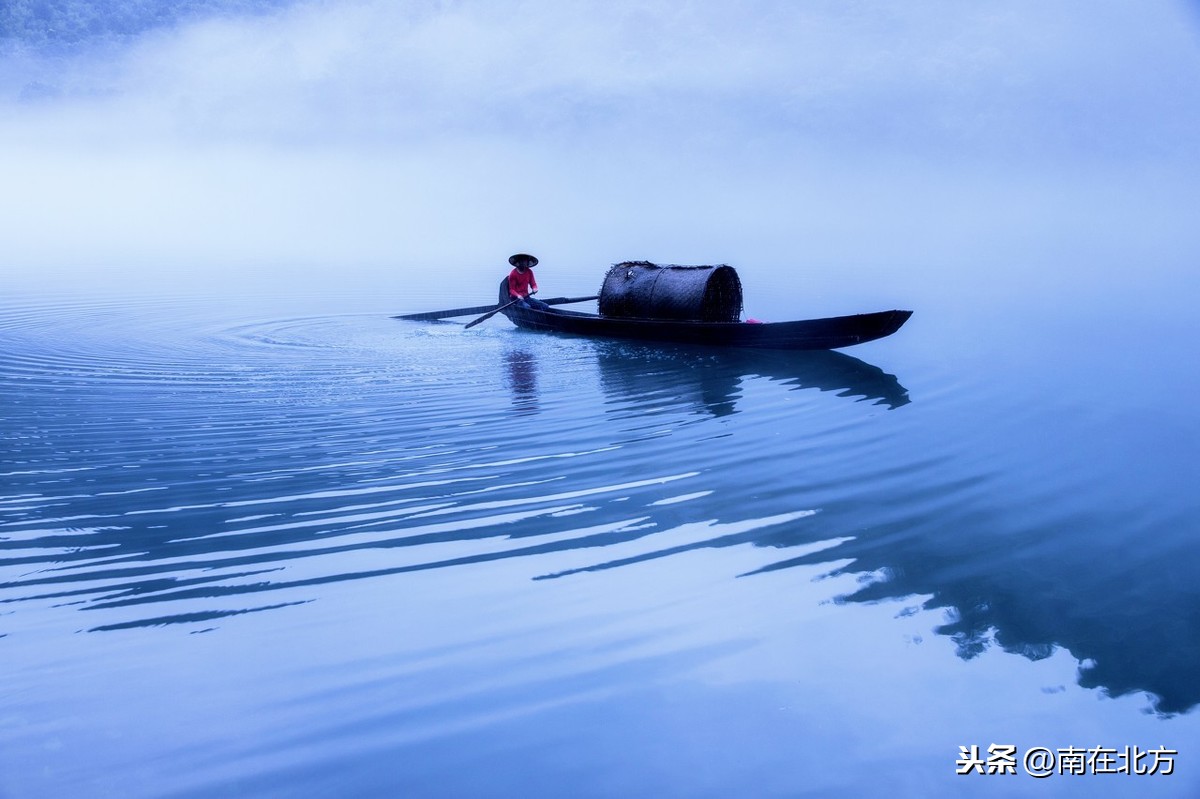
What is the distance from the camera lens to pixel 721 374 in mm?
11383

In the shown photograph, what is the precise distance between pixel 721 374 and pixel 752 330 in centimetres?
165

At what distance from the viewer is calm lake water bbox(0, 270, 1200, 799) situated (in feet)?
11.2

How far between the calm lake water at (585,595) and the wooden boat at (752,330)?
2.59m

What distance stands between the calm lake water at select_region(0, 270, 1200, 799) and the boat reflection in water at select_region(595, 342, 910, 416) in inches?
20.8

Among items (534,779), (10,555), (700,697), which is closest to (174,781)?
(534,779)

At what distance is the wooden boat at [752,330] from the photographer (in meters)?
11.8

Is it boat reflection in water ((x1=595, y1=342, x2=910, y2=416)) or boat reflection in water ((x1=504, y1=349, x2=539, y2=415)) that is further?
boat reflection in water ((x1=595, y1=342, x2=910, y2=416))

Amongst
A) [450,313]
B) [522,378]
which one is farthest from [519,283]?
[522,378]

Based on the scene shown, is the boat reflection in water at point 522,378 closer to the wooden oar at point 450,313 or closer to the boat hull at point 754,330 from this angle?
the boat hull at point 754,330
